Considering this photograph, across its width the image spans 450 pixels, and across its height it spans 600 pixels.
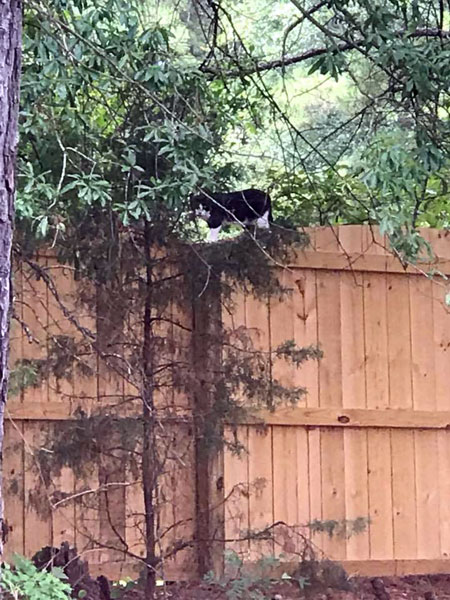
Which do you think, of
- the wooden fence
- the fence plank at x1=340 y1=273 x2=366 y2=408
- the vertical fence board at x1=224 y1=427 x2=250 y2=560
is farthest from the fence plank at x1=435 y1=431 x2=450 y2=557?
the vertical fence board at x1=224 y1=427 x2=250 y2=560

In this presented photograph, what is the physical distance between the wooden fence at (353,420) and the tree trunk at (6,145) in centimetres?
240

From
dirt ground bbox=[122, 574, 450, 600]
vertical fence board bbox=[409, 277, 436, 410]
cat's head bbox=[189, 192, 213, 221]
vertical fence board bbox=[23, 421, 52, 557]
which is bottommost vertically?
dirt ground bbox=[122, 574, 450, 600]

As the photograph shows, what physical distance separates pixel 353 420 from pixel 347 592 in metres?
0.89

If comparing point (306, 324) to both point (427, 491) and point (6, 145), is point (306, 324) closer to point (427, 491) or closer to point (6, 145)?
point (427, 491)

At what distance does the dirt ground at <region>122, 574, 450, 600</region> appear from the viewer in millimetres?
3899

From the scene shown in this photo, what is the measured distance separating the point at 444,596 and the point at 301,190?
2.19 meters

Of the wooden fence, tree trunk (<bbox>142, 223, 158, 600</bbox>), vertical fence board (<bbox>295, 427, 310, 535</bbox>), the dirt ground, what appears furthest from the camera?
vertical fence board (<bbox>295, 427, 310, 535</bbox>)

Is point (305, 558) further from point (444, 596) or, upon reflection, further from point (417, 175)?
point (417, 175)

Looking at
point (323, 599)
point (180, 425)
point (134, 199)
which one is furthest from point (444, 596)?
point (134, 199)

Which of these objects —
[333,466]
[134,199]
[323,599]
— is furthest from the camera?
[333,466]

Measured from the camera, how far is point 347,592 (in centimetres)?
411

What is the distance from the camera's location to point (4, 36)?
1843 millimetres

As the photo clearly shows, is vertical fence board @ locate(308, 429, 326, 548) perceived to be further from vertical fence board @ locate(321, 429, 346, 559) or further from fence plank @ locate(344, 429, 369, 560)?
fence plank @ locate(344, 429, 369, 560)

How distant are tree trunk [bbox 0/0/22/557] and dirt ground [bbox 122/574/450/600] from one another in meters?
2.32
